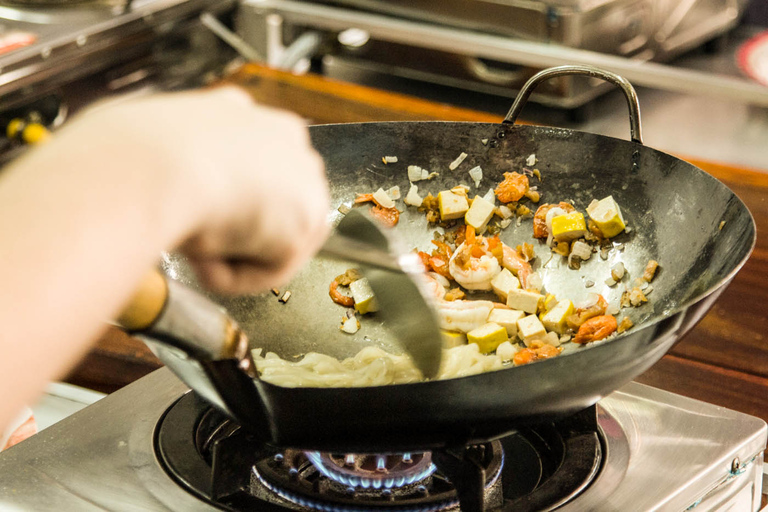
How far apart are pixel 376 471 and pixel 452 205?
394mm

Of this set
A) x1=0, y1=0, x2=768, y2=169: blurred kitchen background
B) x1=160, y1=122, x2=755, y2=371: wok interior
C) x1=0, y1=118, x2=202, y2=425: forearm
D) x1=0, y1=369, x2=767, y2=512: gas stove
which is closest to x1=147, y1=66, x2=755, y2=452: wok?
x1=160, y1=122, x2=755, y2=371: wok interior

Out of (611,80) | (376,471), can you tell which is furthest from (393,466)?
(611,80)

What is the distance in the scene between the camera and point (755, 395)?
110cm

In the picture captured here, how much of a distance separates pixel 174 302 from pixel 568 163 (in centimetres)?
67

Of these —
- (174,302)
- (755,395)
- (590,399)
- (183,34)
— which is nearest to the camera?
(174,302)

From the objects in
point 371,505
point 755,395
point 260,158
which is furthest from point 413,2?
point 260,158

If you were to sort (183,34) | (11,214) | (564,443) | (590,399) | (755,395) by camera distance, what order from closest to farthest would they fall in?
(11,214) → (590,399) → (564,443) → (755,395) → (183,34)

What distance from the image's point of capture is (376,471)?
36.5 inches

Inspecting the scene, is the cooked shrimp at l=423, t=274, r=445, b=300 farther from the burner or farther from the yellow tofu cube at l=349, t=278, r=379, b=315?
the burner

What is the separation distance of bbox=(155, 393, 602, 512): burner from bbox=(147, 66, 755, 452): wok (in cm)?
10

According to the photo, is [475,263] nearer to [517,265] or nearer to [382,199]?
[517,265]

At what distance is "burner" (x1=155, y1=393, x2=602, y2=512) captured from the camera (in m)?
0.85

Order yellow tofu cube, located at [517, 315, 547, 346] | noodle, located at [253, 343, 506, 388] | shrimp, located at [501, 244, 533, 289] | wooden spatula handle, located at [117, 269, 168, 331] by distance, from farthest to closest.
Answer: shrimp, located at [501, 244, 533, 289] → yellow tofu cube, located at [517, 315, 547, 346] → noodle, located at [253, 343, 506, 388] → wooden spatula handle, located at [117, 269, 168, 331]

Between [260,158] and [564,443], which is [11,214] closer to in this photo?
[260,158]
